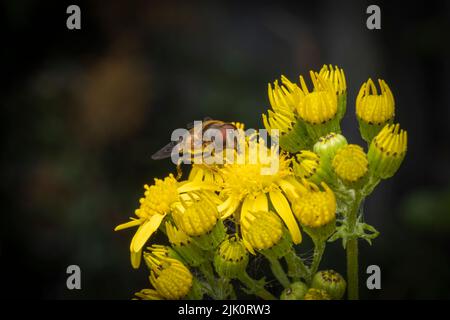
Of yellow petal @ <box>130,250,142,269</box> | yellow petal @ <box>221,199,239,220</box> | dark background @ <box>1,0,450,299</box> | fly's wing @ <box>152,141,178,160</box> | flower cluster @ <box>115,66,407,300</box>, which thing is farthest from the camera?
dark background @ <box>1,0,450,299</box>

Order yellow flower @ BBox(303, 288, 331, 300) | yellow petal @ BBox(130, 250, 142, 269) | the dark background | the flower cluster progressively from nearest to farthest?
yellow flower @ BBox(303, 288, 331, 300) → the flower cluster → yellow petal @ BBox(130, 250, 142, 269) → the dark background

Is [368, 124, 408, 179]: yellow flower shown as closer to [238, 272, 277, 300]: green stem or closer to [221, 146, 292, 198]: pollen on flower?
[221, 146, 292, 198]: pollen on flower

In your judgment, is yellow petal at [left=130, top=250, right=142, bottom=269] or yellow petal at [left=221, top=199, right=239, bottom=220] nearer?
yellow petal at [left=221, top=199, right=239, bottom=220]

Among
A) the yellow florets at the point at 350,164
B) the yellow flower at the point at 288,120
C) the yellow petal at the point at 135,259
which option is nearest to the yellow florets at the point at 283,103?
the yellow flower at the point at 288,120

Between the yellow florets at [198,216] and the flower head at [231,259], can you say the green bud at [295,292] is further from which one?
the yellow florets at [198,216]

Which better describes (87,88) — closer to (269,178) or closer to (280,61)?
(280,61)

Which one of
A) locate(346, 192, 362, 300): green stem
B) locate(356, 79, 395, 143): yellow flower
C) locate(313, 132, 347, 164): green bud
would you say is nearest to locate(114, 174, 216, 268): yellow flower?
locate(313, 132, 347, 164): green bud

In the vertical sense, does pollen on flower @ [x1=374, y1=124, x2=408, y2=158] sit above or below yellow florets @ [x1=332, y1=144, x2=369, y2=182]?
above
